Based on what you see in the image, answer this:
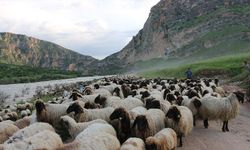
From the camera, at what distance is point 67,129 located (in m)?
12.7

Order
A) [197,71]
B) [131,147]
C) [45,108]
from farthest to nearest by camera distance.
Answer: [197,71] → [45,108] → [131,147]

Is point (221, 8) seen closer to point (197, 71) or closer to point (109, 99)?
point (197, 71)

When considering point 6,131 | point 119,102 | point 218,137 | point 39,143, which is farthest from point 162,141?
point 6,131

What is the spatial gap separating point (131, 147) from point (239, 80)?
88.9ft

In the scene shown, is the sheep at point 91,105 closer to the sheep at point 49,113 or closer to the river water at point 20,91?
the sheep at point 49,113

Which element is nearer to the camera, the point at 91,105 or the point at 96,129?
the point at 96,129

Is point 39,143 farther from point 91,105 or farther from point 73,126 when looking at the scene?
point 91,105

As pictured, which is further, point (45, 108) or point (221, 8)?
point (221, 8)

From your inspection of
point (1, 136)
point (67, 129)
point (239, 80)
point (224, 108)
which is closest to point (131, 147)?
point (67, 129)

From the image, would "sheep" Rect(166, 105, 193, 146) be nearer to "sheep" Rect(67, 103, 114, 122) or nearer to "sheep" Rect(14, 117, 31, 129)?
"sheep" Rect(67, 103, 114, 122)

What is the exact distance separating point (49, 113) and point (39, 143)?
4.49 metres

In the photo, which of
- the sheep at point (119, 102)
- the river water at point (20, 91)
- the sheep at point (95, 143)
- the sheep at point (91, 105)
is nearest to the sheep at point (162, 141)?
the sheep at point (95, 143)

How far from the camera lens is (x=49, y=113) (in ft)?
47.3

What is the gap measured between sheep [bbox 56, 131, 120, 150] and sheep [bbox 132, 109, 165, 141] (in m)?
1.66
